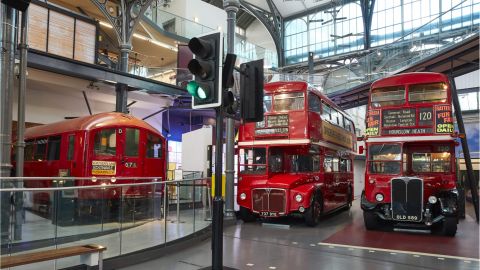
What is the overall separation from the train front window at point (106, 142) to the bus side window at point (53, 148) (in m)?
1.42

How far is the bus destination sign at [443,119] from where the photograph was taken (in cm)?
1089

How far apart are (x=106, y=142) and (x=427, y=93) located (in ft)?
30.3

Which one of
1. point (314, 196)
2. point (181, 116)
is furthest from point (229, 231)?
point (181, 116)

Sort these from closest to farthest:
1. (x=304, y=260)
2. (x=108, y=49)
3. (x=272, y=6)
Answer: (x=304, y=260), (x=108, y=49), (x=272, y=6)

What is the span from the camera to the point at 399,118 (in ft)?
37.7

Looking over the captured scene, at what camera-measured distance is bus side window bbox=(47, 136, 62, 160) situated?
476 inches

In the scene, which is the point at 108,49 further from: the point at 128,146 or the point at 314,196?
the point at 314,196

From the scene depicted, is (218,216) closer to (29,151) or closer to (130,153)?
(130,153)

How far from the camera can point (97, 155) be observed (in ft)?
37.6

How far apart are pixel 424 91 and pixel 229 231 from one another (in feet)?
22.1

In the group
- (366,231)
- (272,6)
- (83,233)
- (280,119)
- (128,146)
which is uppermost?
(272,6)

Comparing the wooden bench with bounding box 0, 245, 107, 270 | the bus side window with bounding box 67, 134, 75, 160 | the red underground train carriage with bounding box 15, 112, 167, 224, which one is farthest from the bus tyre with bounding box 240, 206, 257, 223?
the wooden bench with bounding box 0, 245, 107, 270

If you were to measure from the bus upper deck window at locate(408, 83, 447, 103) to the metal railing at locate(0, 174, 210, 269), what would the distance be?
6839mm

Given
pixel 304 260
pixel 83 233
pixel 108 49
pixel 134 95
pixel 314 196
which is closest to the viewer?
pixel 83 233
